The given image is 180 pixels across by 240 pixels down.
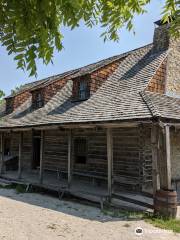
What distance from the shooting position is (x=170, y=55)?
1533 centimetres

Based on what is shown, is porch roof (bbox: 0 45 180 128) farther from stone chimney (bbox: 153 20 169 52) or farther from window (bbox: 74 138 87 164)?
window (bbox: 74 138 87 164)

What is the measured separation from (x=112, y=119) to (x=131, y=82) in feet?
13.5

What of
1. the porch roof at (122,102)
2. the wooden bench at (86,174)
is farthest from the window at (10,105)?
the wooden bench at (86,174)

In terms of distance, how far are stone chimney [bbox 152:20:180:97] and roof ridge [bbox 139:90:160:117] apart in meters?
2.78

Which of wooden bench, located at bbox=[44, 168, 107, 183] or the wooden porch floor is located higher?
wooden bench, located at bbox=[44, 168, 107, 183]

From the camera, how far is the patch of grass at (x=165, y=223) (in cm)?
801

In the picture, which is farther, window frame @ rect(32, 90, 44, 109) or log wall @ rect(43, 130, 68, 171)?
window frame @ rect(32, 90, 44, 109)

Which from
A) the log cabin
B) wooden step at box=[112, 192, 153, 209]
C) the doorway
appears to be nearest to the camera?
wooden step at box=[112, 192, 153, 209]

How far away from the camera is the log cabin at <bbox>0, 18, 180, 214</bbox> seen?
10383mm

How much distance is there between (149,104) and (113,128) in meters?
3.09

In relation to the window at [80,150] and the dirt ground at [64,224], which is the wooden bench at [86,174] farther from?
the dirt ground at [64,224]

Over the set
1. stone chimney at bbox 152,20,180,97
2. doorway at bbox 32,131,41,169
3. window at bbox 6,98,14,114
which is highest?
stone chimney at bbox 152,20,180,97

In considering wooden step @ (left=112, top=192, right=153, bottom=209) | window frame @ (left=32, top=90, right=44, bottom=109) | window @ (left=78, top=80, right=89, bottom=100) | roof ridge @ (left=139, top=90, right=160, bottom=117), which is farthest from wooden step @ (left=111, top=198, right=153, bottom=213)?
window frame @ (left=32, top=90, right=44, bottom=109)

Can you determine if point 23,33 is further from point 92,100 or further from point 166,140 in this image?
point 92,100
